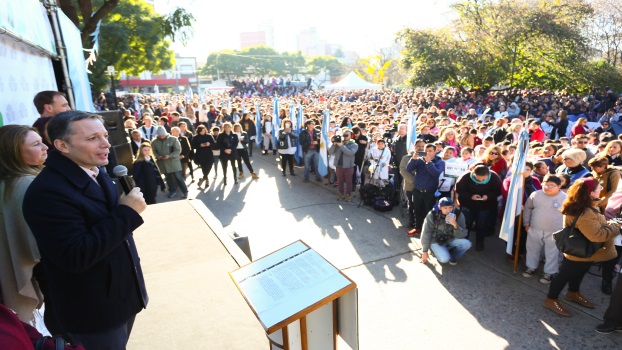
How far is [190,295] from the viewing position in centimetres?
340

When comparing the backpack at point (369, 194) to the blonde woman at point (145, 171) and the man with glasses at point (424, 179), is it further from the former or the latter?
the blonde woman at point (145, 171)

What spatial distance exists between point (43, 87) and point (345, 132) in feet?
18.9

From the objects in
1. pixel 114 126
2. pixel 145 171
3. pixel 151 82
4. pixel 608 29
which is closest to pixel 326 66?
pixel 151 82

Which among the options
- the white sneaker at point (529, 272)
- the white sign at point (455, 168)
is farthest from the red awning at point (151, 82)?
the white sneaker at point (529, 272)

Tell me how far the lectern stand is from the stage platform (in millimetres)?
576

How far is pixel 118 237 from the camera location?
5.91 feet

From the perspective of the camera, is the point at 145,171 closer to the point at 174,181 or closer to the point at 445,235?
the point at 174,181

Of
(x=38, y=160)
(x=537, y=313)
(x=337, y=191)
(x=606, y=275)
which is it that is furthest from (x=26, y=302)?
(x=337, y=191)

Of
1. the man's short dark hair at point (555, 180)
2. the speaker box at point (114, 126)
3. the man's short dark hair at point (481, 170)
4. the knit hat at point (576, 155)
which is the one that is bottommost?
the man's short dark hair at point (481, 170)

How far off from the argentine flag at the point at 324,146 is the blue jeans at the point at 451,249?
15.2 ft

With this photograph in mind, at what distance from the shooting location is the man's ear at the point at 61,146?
1.80 meters

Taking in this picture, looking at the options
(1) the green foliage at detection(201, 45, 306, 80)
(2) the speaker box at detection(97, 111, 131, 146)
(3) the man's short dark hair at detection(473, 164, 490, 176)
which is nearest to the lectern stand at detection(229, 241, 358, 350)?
(3) the man's short dark hair at detection(473, 164, 490, 176)

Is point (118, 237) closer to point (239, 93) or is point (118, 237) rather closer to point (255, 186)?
point (255, 186)

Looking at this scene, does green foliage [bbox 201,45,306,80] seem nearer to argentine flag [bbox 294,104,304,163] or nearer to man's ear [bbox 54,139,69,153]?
argentine flag [bbox 294,104,304,163]
